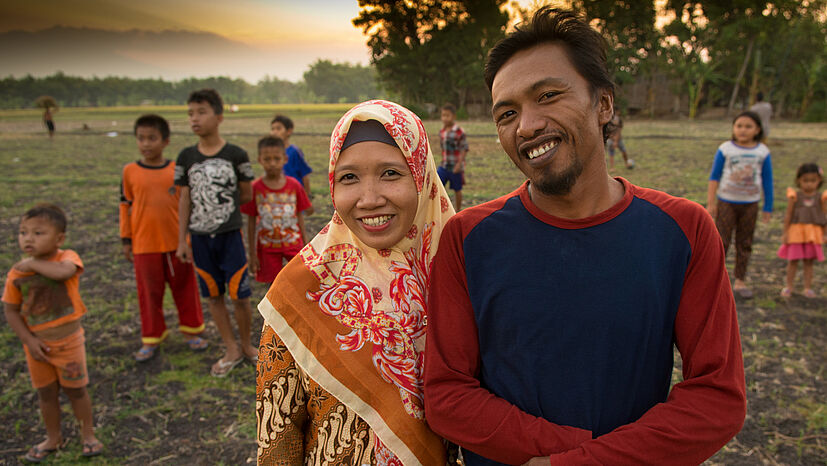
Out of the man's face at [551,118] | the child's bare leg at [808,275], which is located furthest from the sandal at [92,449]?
the child's bare leg at [808,275]

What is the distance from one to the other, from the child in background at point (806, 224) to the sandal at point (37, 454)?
6.38m

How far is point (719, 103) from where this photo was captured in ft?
105

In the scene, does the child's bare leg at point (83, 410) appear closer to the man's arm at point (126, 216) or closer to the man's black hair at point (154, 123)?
the man's arm at point (126, 216)

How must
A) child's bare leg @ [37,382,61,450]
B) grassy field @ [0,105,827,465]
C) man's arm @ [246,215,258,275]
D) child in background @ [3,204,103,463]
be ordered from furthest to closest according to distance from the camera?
man's arm @ [246,215,258,275], grassy field @ [0,105,827,465], child's bare leg @ [37,382,61,450], child in background @ [3,204,103,463]

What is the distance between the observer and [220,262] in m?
3.98

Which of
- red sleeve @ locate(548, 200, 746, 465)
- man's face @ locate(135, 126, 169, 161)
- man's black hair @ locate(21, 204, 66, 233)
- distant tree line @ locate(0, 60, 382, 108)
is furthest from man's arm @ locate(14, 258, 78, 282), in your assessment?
distant tree line @ locate(0, 60, 382, 108)

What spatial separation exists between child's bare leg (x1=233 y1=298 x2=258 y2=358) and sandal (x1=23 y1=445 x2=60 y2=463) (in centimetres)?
140

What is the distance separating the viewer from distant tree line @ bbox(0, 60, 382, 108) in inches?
3755

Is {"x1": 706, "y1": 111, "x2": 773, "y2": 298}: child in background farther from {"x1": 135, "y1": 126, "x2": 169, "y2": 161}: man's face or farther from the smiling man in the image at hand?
{"x1": 135, "y1": 126, "x2": 169, "y2": 161}: man's face

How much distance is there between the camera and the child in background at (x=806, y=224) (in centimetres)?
504

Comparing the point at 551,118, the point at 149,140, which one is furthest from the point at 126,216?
the point at 551,118

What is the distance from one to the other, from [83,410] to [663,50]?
3526cm

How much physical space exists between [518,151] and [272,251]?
3.40m

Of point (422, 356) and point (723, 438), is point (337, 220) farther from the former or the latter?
point (723, 438)
